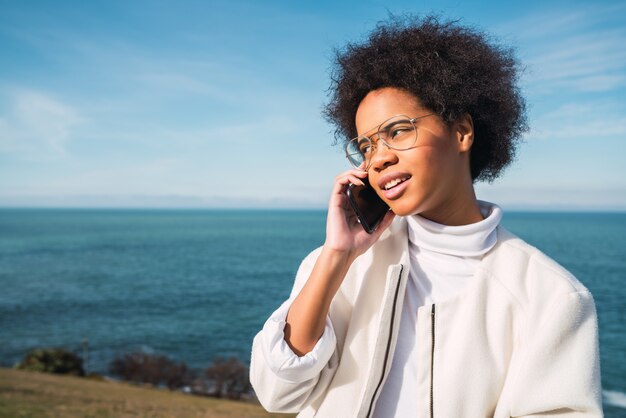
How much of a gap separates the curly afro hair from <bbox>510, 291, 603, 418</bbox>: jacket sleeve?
2.86ft

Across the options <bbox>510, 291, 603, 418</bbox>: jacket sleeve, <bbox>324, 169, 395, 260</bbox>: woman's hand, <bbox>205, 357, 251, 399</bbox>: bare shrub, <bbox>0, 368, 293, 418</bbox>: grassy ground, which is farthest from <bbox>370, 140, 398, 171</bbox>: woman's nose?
<bbox>205, 357, 251, 399</bbox>: bare shrub

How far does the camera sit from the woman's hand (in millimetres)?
1979

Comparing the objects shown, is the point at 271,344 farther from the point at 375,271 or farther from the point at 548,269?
the point at 548,269

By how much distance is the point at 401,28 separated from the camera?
223cm

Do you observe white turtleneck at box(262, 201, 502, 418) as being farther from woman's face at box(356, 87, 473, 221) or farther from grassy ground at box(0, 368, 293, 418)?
grassy ground at box(0, 368, 293, 418)

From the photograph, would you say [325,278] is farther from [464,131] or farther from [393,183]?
[464,131]

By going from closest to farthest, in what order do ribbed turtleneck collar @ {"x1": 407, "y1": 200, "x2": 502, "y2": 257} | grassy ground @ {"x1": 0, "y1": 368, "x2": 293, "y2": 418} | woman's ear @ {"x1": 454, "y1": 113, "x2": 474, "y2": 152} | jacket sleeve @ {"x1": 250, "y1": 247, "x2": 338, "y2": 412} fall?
1. jacket sleeve @ {"x1": 250, "y1": 247, "x2": 338, "y2": 412}
2. ribbed turtleneck collar @ {"x1": 407, "y1": 200, "x2": 502, "y2": 257}
3. woman's ear @ {"x1": 454, "y1": 113, "x2": 474, "y2": 152}
4. grassy ground @ {"x1": 0, "y1": 368, "x2": 293, "y2": 418}

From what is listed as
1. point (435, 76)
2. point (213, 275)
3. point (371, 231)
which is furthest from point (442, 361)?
point (213, 275)

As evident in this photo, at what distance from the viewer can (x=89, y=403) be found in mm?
12180

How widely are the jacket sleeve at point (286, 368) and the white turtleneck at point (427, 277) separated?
268 mm

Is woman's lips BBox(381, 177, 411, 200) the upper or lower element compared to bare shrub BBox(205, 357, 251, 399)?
upper

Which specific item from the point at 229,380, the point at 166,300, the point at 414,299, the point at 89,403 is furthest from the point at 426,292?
the point at 166,300

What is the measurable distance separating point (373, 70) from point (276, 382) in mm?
1361

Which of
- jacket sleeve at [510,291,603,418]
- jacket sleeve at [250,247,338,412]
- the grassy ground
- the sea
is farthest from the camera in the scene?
the sea
